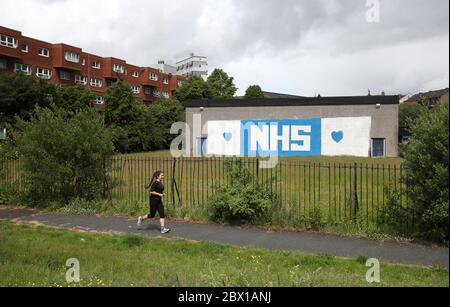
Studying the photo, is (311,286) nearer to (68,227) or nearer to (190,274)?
(190,274)

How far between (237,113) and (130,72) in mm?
40795

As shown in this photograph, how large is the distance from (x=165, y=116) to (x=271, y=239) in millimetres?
48734

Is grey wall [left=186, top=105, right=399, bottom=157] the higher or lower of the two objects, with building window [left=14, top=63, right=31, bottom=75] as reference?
lower

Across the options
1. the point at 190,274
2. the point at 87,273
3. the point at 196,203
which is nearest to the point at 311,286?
the point at 190,274

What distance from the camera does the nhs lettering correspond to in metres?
32.8

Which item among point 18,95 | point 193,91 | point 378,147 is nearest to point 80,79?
point 193,91

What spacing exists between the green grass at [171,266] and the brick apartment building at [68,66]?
44.3 metres

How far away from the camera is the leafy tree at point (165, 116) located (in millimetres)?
54200

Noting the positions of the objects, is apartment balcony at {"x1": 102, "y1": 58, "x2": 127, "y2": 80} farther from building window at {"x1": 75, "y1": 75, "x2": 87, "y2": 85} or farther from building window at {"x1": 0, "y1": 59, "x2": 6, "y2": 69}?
building window at {"x1": 0, "y1": 59, "x2": 6, "y2": 69}

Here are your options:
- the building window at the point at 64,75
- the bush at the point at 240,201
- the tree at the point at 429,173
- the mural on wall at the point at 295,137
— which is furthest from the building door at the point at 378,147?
the building window at the point at 64,75

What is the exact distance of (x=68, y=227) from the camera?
9.98m

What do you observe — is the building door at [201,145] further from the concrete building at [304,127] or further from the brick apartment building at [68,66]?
the brick apartment building at [68,66]

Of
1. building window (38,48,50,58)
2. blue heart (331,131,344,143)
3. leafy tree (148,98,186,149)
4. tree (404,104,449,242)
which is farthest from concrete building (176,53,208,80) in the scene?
tree (404,104,449,242)
